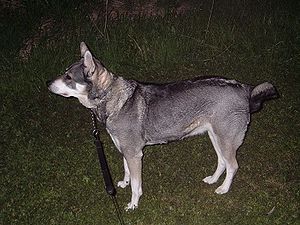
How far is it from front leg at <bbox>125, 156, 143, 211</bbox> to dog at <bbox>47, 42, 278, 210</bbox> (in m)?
0.01

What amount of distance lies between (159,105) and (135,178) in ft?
3.03

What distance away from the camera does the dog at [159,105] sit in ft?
17.2

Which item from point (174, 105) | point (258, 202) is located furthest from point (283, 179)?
point (174, 105)

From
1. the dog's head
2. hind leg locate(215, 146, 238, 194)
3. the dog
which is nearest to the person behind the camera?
the dog's head

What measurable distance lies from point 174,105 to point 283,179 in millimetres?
2056

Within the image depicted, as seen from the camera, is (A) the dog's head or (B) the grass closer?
(A) the dog's head

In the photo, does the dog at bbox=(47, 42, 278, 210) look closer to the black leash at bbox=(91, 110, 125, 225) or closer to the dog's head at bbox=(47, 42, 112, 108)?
the dog's head at bbox=(47, 42, 112, 108)

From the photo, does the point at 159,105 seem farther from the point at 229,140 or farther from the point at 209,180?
the point at 209,180

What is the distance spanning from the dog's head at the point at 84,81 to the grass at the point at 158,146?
5.19 ft

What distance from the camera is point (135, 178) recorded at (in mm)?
5582

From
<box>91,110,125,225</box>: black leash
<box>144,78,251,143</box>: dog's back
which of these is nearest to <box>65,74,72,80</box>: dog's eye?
<box>91,110,125,225</box>: black leash

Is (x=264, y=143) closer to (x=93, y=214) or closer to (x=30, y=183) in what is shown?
(x=93, y=214)

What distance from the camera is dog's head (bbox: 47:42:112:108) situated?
5113mm

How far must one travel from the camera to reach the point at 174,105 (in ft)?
17.6
